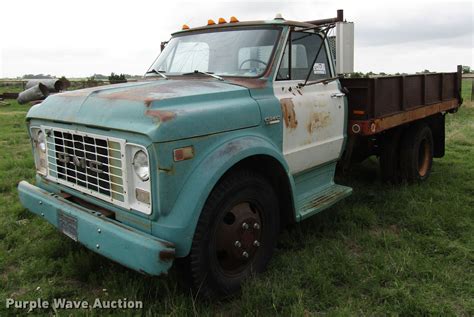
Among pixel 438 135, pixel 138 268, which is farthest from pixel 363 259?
pixel 438 135

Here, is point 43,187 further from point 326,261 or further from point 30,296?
point 326,261

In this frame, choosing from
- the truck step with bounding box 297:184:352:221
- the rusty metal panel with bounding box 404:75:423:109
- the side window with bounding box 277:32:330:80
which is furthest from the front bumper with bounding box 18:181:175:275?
the rusty metal panel with bounding box 404:75:423:109

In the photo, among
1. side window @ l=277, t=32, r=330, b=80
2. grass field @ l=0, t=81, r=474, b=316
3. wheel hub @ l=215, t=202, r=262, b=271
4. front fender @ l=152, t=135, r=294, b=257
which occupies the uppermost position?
side window @ l=277, t=32, r=330, b=80

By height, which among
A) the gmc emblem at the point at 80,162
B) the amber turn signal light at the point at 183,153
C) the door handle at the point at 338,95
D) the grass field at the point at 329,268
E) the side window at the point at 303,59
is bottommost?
the grass field at the point at 329,268

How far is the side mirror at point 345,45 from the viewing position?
3.96 metres

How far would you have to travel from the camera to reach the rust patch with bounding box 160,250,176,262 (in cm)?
254

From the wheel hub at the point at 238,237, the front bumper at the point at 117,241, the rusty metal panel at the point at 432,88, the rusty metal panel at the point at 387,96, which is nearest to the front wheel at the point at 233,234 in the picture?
the wheel hub at the point at 238,237

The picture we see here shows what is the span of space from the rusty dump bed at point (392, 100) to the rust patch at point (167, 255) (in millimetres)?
2677

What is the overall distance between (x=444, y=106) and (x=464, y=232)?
2784 mm

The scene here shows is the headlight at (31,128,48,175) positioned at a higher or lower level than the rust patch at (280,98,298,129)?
lower

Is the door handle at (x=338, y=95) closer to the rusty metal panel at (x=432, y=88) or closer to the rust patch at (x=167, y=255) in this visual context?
the rusty metal panel at (x=432, y=88)

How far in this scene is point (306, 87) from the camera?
3959mm

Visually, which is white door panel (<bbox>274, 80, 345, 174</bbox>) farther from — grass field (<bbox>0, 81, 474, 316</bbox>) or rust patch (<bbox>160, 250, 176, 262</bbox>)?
rust patch (<bbox>160, 250, 176, 262</bbox>)

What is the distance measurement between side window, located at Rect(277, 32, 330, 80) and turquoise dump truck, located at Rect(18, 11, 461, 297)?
1 centimetres
